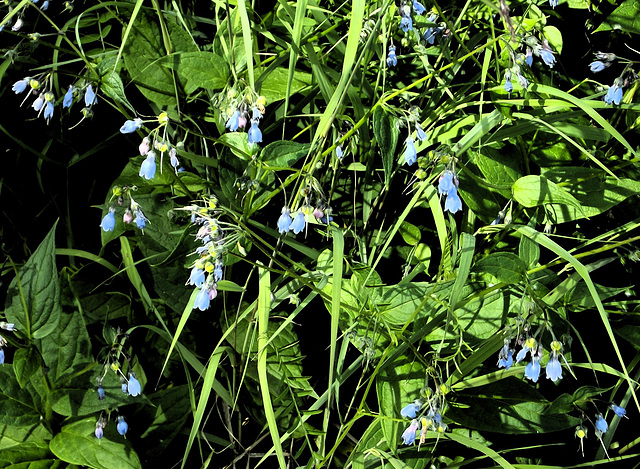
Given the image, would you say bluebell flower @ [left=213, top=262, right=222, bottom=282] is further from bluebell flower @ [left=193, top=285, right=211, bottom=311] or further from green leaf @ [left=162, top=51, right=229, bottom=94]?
green leaf @ [left=162, top=51, right=229, bottom=94]

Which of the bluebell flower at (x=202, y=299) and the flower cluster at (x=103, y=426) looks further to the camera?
the flower cluster at (x=103, y=426)

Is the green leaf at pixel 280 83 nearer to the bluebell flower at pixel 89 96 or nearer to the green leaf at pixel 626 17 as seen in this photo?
the bluebell flower at pixel 89 96

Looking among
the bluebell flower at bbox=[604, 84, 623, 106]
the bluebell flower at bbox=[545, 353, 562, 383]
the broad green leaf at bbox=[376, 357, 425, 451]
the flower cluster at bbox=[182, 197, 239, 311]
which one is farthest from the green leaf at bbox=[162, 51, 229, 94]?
the bluebell flower at bbox=[545, 353, 562, 383]

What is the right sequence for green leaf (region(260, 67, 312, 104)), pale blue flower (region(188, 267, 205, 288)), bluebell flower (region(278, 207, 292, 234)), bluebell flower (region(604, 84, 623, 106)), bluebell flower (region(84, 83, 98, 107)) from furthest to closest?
green leaf (region(260, 67, 312, 104)) → bluebell flower (region(84, 83, 98, 107)) → bluebell flower (region(604, 84, 623, 106)) → bluebell flower (region(278, 207, 292, 234)) → pale blue flower (region(188, 267, 205, 288))

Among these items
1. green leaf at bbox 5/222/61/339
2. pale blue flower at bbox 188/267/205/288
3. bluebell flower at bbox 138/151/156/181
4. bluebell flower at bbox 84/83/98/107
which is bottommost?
green leaf at bbox 5/222/61/339

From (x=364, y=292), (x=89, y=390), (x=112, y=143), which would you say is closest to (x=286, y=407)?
(x=364, y=292)

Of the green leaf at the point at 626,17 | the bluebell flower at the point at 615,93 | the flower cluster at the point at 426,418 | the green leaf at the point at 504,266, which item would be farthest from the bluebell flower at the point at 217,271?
the green leaf at the point at 626,17

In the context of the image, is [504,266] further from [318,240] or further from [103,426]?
[103,426]

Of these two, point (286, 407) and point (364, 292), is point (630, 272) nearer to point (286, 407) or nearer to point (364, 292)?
point (364, 292)

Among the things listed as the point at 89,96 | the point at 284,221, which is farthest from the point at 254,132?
the point at 89,96
